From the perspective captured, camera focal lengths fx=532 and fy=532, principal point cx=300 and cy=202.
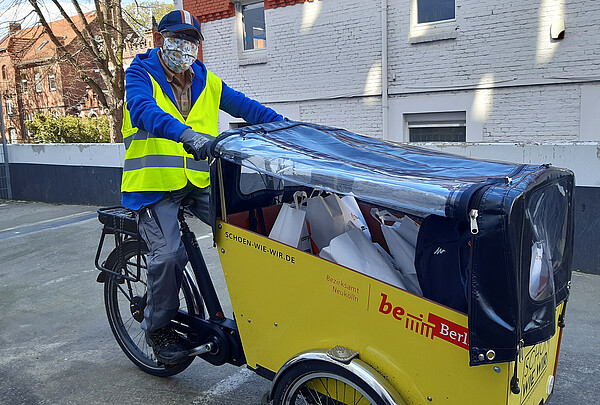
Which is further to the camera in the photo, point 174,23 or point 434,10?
point 434,10

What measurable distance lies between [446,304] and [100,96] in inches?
543

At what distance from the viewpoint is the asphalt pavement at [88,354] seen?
10.9ft

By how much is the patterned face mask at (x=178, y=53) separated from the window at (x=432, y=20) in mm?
6252

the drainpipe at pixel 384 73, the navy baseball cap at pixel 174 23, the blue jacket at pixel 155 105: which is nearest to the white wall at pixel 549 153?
the drainpipe at pixel 384 73

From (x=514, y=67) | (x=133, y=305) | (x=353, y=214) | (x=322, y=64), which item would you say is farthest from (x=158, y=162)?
(x=322, y=64)

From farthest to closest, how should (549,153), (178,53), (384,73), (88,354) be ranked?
1. (384,73)
2. (549,153)
3. (88,354)
4. (178,53)

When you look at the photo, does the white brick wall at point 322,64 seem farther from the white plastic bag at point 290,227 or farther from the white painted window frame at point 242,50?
the white plastic bag at point 290,227

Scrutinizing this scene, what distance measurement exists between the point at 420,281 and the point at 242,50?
368 inches

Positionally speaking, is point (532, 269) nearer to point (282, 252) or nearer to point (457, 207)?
point (457, 207)

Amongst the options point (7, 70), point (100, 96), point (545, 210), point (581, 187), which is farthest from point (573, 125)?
point (7, 70)

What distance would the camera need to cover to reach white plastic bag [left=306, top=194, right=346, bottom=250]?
2.75 metres

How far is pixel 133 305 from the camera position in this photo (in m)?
3.36

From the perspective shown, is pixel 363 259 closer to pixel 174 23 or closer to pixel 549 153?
pixel 174 23

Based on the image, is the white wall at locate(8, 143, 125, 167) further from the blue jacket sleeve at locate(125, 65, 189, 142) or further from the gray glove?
the gray glove
